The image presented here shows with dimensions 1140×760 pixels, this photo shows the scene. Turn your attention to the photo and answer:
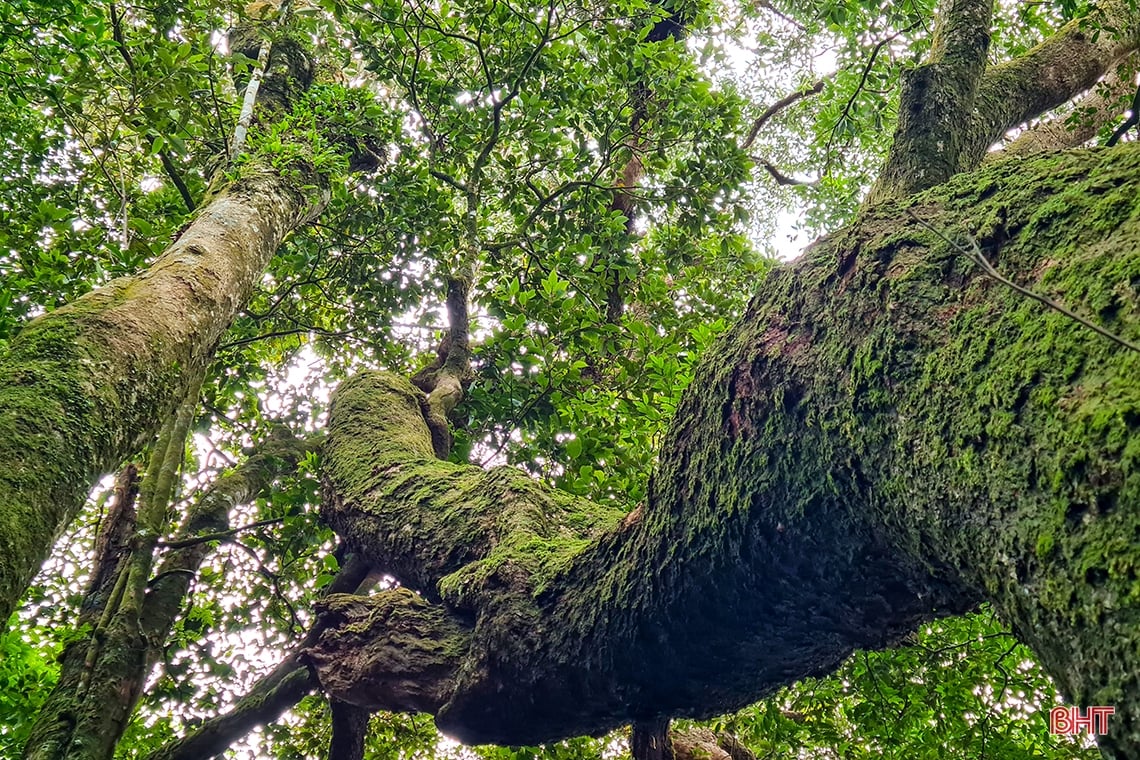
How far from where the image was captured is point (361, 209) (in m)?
6.09

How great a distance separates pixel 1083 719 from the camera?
104cm

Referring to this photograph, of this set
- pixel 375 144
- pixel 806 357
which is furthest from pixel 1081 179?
pixel 375 144

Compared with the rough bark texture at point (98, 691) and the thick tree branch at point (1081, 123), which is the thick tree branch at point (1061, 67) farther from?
the rough bark texture at point (98, 691)

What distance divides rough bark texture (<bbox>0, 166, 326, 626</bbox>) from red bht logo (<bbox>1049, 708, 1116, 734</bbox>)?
2.29 m

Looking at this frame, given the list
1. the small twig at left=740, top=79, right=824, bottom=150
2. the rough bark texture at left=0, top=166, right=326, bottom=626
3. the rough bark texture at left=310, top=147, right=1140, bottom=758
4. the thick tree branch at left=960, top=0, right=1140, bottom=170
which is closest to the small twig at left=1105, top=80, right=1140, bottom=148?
the thick tree branch at left=960, top=0, right=1140, bottom=170

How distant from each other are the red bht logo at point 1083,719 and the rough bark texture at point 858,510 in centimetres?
2

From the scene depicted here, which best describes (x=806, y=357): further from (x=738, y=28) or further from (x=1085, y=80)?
(x=738, y=28)

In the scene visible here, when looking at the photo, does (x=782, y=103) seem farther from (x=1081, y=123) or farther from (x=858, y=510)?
(x=858, y=510)

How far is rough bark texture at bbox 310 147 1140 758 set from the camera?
1090mm

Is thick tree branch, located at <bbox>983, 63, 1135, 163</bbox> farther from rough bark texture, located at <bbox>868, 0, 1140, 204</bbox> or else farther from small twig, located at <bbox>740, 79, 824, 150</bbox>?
small twig, located at <bbox>740, 79, 824, 150</bbox>

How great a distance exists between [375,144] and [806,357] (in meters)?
5.17

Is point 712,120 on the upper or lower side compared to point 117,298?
upper

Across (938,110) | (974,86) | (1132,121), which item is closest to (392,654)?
(938,110)

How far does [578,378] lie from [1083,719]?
4271mm
